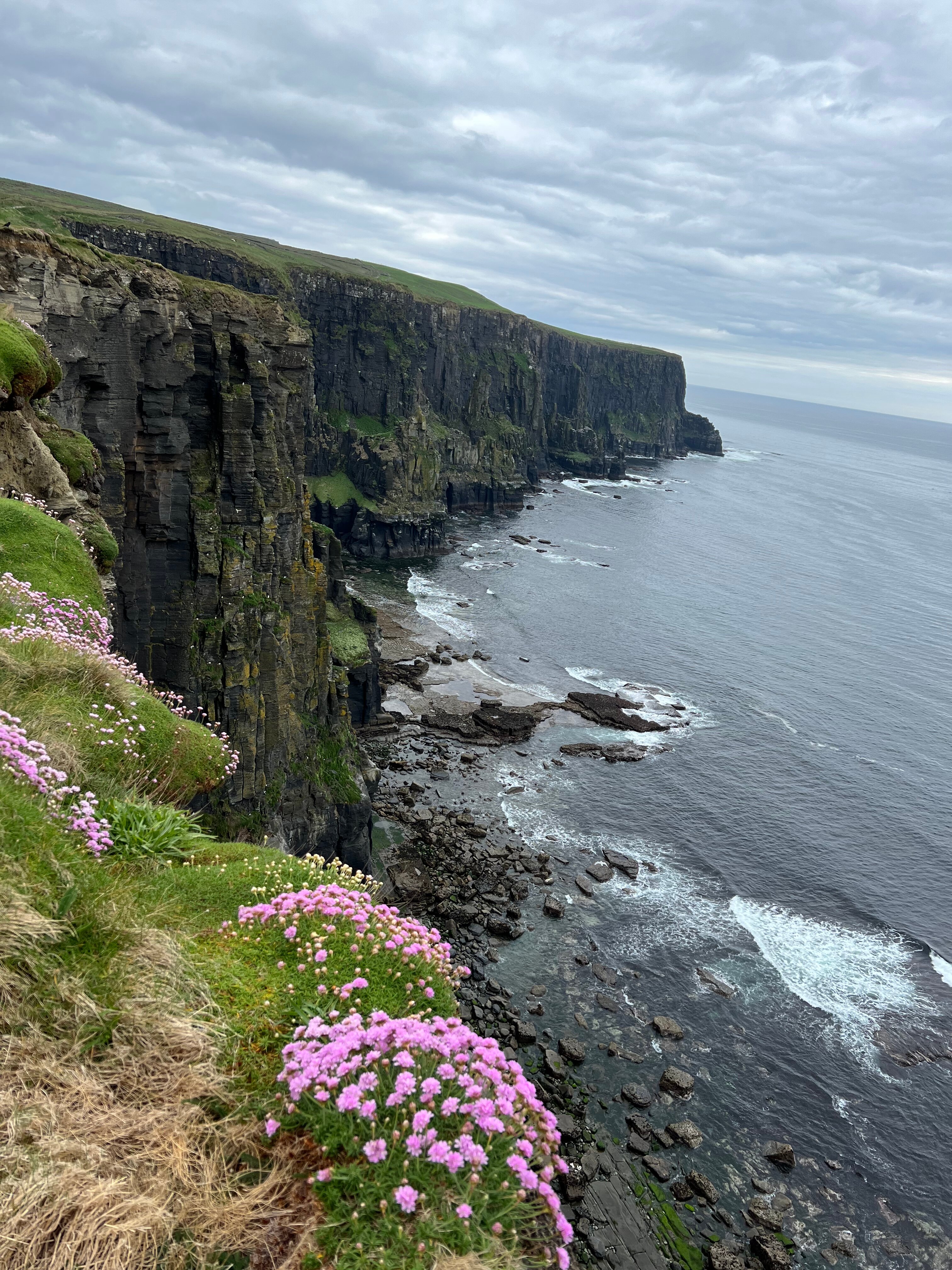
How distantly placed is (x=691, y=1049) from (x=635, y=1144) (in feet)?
21.8

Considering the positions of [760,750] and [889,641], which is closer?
[760,750]

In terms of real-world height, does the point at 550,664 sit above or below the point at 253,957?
below

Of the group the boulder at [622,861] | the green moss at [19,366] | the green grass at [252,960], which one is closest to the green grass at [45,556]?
the green moss at [19,366]

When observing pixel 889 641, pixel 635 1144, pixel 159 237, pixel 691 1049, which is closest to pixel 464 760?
pixel 691 1049

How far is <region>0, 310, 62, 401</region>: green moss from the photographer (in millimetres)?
20750

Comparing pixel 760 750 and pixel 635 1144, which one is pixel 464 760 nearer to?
pixel 760 750

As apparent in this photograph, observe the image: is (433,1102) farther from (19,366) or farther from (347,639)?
(347,639)

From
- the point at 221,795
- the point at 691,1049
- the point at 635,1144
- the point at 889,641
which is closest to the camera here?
the point at 635,1144

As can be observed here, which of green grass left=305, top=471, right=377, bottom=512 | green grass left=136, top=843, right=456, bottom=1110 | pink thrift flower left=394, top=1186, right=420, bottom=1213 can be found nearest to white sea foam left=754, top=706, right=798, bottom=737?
green grass left=136, top=843, right=456, bottom=1110

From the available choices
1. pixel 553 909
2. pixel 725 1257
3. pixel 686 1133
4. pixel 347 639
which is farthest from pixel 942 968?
pixel 347 639

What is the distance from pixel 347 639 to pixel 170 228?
364 feet

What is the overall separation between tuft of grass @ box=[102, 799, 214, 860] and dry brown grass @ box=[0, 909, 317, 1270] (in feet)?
10.6

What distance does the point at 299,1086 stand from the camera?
23.5 ft

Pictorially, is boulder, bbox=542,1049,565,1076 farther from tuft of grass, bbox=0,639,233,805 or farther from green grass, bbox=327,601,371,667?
green grass, bbox=327,601,371,667
